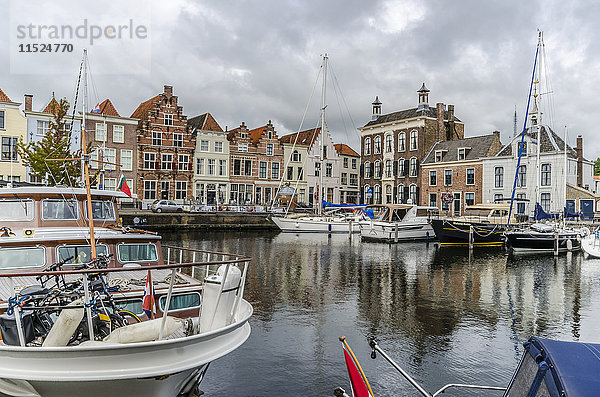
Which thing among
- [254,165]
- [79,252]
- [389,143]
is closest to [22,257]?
[79,252]

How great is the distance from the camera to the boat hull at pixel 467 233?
3312 centimetres

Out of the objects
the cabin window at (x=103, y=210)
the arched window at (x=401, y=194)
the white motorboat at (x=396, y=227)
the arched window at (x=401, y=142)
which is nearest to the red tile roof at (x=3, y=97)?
the white motorboat at (x=396, y=227)

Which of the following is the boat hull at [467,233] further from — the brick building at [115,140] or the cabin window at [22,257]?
the brick building at [115,140]

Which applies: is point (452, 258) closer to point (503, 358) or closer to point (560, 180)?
point (503, 358)

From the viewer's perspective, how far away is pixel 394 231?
3697cm

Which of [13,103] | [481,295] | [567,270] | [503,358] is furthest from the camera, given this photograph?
[13,103]

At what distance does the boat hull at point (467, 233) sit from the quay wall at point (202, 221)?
759 inches

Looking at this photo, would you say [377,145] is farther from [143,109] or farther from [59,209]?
[59,209]

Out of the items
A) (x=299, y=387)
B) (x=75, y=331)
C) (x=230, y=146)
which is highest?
(x=230, y=146)

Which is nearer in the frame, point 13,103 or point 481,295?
point 481,295

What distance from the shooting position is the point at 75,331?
5734mm

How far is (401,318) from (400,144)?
1952 inches

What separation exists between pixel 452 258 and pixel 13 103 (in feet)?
135

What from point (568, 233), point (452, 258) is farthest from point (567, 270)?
point (568, 233)
